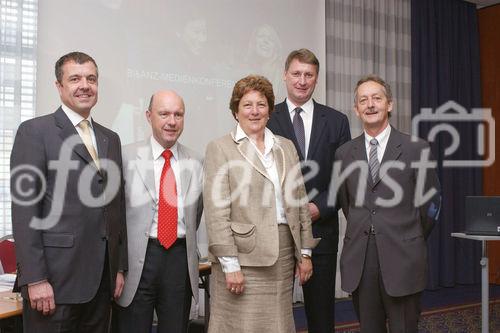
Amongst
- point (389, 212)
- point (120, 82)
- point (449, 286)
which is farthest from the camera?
point (449, 286)

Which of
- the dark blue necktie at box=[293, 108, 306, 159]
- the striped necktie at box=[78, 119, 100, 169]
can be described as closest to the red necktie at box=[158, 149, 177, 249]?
the striped necktie at box=[78, 119, 100, 169]

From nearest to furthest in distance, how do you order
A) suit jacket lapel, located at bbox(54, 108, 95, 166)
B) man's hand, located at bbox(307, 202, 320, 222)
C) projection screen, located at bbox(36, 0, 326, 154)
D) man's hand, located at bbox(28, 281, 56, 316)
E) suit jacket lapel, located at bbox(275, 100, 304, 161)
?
man's hand, located at bbox(28, 281, 56, 316), suit jacket lapel, located at bbox(54, 108, 95, 166), man's hand, located at bbox(307, 202, 320, 222), suit jacket lapel, located at bbox(275, 100, 304, 161), projection screen, located at bbox(36, 0, 326, 154)

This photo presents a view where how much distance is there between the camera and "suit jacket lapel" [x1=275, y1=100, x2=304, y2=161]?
107 inches

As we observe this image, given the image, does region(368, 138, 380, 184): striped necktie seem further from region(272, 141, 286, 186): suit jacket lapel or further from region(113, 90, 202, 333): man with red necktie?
region(113, 90, 202, 333): man with red necktie

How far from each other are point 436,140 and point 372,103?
4316 millimetres

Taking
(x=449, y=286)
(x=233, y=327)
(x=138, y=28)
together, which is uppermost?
(x=138, y=28)

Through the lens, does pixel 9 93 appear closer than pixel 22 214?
No

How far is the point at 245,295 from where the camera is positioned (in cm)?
220

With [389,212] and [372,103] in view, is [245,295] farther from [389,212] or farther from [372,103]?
[372,103]

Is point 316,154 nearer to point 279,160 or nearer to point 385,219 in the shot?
point 279,160

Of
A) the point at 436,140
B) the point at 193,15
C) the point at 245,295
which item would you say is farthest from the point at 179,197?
the point at 436,140

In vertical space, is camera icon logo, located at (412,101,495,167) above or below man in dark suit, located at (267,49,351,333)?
above

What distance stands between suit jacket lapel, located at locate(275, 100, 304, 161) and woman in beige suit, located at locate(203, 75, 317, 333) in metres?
0.37

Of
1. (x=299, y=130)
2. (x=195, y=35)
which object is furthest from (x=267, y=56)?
(x=299, y=130)
